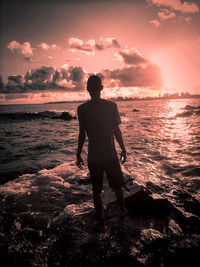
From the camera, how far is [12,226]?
11.1ft

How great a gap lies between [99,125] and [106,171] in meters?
0.98

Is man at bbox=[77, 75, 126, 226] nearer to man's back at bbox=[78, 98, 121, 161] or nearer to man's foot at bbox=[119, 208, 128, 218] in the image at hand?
man's back at bbox=[78, 98, 121, 161]

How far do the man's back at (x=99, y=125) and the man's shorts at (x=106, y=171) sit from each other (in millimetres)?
114

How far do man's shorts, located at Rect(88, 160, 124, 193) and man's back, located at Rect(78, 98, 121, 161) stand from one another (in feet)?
0.37

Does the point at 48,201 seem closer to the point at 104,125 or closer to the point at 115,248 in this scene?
the point at 115,248

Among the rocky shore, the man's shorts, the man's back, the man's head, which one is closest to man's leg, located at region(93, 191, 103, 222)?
the man's shorts

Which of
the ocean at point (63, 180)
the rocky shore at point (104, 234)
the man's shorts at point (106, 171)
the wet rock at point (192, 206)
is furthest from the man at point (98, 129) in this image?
the wet rock at point (192, 206)

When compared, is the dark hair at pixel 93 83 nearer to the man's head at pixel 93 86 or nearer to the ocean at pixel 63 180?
the man's head at pixel 93 86

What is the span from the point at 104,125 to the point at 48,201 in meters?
3.27

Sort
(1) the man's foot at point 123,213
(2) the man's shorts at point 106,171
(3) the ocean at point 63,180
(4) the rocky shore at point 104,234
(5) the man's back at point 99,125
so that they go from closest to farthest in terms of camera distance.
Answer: (4) the rocky shore at point 104,234 → (5) the man's back at point 99,125 → (2) the man's shorts at point 106,171 → (1) the man's foot at point 123,213 → (3) the ocean at point 63,180

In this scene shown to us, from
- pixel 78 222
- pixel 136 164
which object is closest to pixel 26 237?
pixel 78 222

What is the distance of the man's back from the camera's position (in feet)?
9.12

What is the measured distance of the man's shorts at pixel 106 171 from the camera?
2940mm

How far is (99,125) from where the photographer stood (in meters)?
2.82
